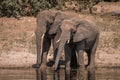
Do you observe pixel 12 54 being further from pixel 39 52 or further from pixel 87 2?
pixel 87 2

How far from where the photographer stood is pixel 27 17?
3241 cm

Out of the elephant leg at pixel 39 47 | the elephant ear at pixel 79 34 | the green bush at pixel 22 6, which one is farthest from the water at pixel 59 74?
the green bush at pixel 22 6

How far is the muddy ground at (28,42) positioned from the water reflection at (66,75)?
88.4 inches

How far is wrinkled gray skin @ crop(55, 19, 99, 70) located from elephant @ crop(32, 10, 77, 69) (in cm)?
75

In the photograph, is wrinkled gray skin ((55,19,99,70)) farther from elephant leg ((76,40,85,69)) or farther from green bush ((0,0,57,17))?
green bush ((0,0,57,17))

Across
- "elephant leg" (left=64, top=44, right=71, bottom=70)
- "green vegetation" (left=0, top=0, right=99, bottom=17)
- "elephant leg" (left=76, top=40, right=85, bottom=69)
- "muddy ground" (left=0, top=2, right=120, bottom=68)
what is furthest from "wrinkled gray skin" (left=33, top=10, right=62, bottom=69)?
"green vegetation" (left=0, top=0, right=99, bottom=17)

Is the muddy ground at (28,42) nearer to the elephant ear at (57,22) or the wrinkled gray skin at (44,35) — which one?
the wrinkled gray skin at (44,35)

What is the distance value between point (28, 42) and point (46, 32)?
136 inches

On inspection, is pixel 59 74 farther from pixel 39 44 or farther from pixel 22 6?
pixel 22 6

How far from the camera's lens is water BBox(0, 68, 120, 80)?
23.1 m

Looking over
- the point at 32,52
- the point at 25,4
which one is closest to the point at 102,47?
the point at 32,52

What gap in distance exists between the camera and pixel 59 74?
2442 centimetres

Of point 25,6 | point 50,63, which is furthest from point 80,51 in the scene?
point 25,6

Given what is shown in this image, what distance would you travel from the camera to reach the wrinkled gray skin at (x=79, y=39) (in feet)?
77.8
